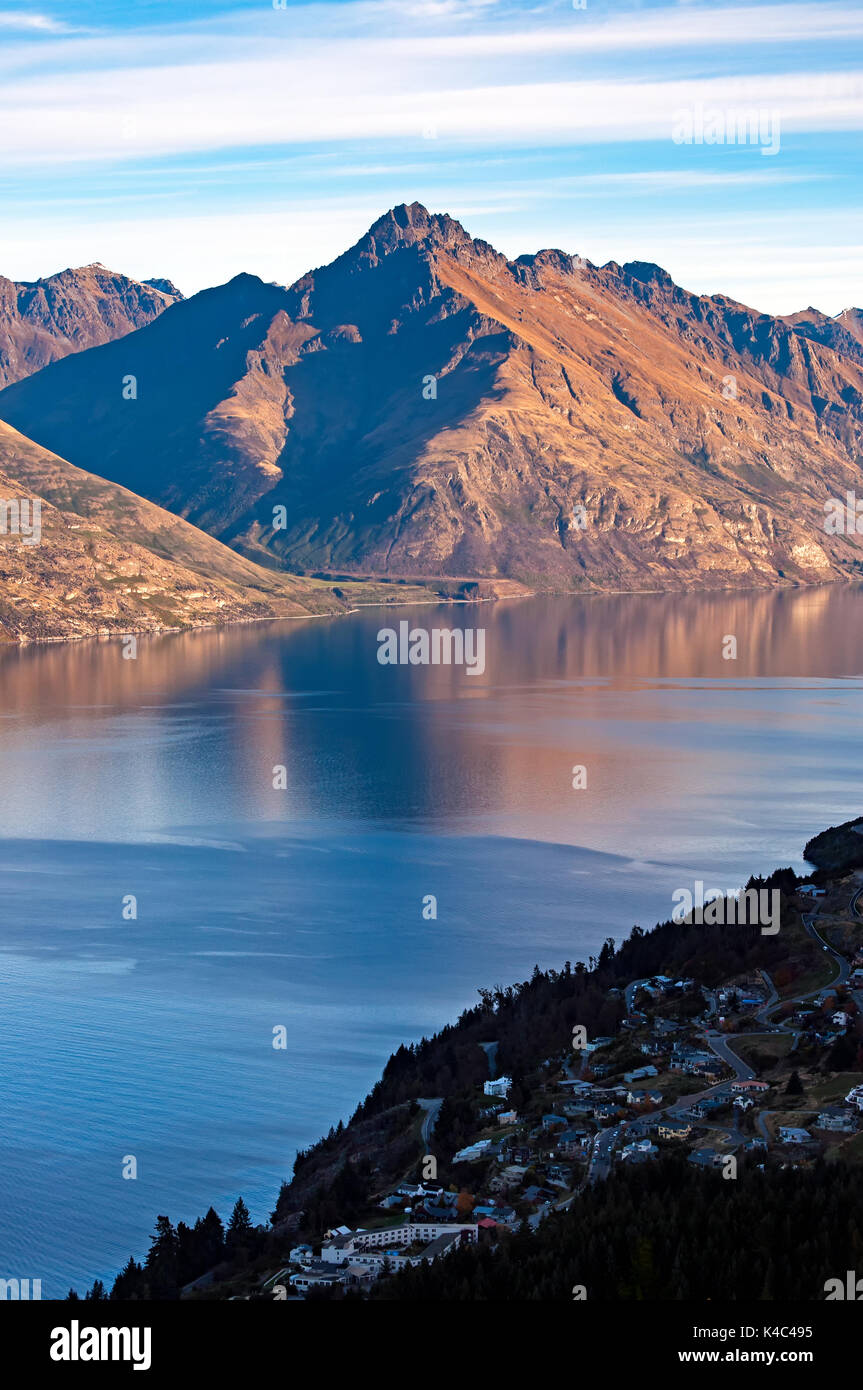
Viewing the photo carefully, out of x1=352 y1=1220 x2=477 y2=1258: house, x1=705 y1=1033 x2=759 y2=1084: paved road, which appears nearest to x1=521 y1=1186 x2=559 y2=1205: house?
x1=352 y1=1220 x2=477 y2=1258: house

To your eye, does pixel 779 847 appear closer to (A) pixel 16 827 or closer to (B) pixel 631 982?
(B) pixel 631 982

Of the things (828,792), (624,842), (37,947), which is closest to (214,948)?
(37,947)

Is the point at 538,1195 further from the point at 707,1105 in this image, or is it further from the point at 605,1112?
the point at 707,1105

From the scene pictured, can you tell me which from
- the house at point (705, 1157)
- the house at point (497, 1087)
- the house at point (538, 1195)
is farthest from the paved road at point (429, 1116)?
the house at point (705, 1157)

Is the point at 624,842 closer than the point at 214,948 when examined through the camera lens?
No

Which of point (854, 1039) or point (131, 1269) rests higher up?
point (854, 1039)

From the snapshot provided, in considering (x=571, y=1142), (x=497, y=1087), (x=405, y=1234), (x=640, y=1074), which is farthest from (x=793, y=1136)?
(x=497, y=1087)
